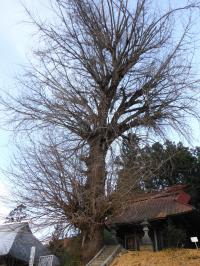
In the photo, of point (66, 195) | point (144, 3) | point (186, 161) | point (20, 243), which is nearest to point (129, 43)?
point (144, 3)

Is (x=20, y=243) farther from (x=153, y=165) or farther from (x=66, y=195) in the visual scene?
(x=153, y=165)

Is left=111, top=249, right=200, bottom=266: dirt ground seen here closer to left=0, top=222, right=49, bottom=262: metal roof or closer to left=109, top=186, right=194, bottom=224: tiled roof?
left=109, top=186, right=194, bottom=224: tiled roof

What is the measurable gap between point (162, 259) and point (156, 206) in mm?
6480

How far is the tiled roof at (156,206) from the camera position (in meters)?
15.5

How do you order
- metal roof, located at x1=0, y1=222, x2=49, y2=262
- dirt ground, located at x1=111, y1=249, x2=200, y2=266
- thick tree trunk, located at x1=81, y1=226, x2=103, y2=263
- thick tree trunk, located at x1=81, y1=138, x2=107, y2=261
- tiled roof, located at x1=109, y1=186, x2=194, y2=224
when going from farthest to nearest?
1. metal roof, located at x1=0, y1=222, x2=49, y2=262
2. tiled roof, located at x1=109, y1=186, x2=194, y2=224
3. thick tree trunk, located at x1=81, y1=226, x2=103, y2=263
4. thick tree trunk, located at x1=81, y1=138, x2=107, y2=261
5. dirt ground, located at x1=111, y1=249, x2=200, y2=266

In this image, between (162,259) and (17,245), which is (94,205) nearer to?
(162,259)

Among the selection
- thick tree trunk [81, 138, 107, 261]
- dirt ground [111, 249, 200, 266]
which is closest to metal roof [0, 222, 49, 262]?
thick tree trunk [81, 138, 107, 261]

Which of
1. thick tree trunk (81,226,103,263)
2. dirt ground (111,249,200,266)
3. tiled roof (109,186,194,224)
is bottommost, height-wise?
dirt ground (111,249,200,266)

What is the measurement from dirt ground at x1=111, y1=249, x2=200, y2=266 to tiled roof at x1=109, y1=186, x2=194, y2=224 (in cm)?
279

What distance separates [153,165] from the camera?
12.9 m

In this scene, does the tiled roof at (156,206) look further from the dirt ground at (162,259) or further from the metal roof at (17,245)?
the metal roof at (17,245)

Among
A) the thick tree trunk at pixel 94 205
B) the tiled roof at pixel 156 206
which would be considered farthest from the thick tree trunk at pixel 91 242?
the tiled roof at pixel 156 206

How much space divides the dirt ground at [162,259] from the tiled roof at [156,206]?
9.14 ft

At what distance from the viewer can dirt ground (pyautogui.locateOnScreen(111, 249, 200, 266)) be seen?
33.9ft
